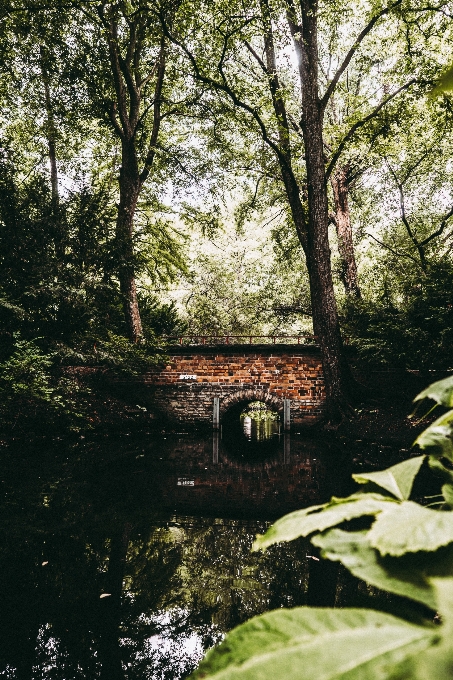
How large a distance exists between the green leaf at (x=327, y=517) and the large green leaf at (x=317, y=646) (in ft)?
0.45

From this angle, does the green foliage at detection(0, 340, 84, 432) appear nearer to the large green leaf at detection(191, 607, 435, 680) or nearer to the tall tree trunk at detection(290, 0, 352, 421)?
the tall tree trunk at detection(290, 0, 352, 421)

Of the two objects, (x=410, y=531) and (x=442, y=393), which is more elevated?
(x=442, y=393)

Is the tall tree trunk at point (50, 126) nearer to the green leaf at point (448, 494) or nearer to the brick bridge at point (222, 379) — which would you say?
the brick bridge at point (222, 379)

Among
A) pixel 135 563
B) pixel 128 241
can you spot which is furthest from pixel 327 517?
pixel 128 241

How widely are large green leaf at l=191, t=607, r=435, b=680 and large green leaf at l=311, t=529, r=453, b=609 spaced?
0.06 m

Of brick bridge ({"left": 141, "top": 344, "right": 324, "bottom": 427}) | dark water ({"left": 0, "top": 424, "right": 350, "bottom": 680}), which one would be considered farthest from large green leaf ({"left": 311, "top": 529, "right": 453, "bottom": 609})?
brick bridge ({"left": 141, "top": 344, "right": 324, "bottom": 427})

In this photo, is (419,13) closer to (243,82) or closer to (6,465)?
(243,82)

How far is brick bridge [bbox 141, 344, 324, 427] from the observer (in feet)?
→ 36.7

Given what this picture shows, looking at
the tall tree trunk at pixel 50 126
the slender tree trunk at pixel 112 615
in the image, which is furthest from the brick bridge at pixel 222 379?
the slender tree trunk at pixel 112 615

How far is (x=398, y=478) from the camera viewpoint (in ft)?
2.14

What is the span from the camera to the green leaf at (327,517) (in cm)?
51

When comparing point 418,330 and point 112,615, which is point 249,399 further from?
point 112,615

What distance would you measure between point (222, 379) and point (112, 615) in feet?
30.5

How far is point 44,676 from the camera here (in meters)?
1.81
